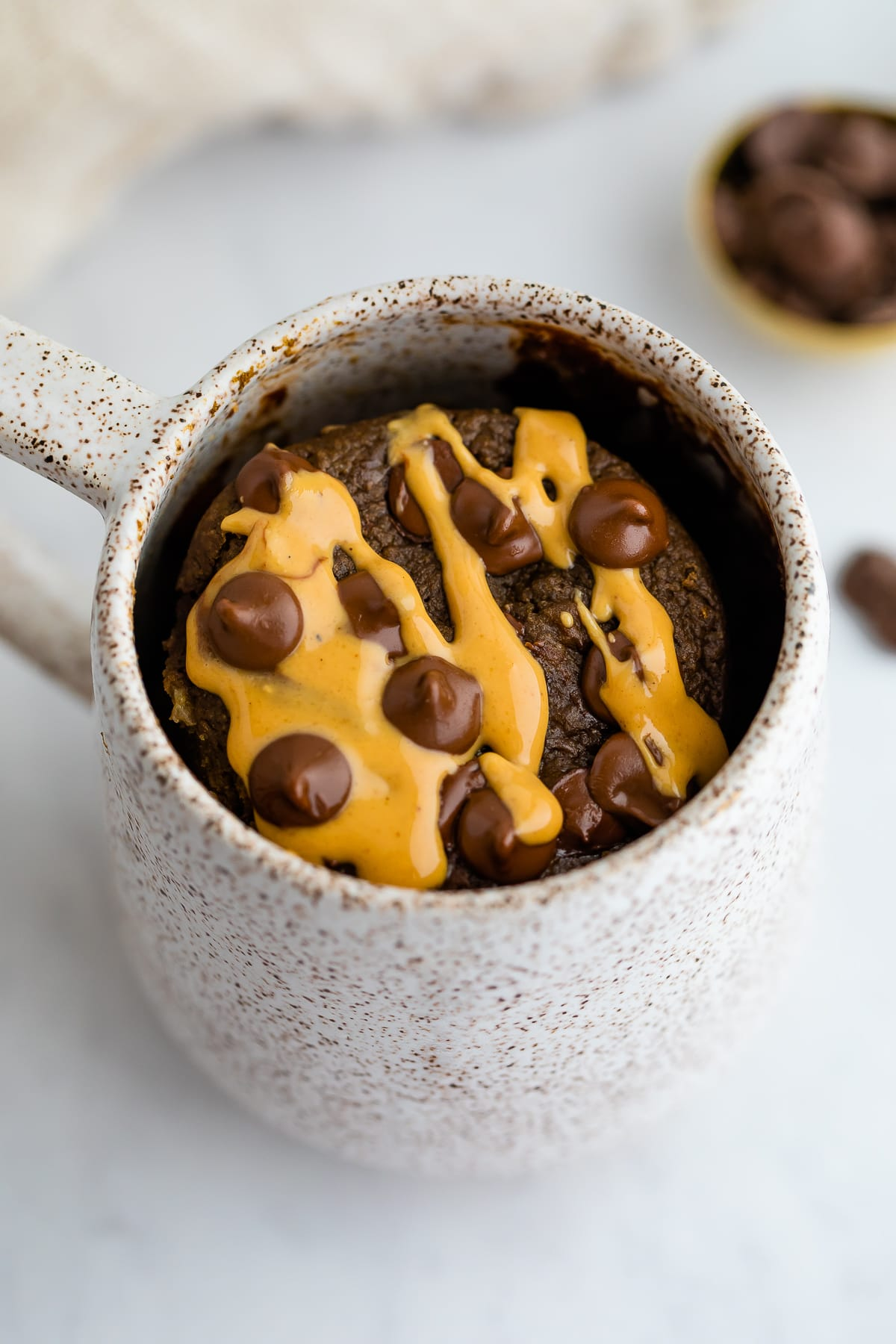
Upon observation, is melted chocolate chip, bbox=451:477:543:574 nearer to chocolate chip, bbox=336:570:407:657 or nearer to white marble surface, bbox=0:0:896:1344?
chocolate chip, bbox=336:570:407:657

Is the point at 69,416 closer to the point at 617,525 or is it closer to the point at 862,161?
the point at 617,525

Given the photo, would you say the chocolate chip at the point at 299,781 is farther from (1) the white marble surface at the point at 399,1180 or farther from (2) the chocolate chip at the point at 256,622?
(1) the white marble surface at the point at 399,1180

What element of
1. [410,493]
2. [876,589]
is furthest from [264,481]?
[876,589]

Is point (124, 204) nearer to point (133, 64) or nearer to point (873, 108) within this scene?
point (133, 64)

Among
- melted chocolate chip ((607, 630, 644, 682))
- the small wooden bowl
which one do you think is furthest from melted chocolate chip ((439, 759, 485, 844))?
the small wooden bowl

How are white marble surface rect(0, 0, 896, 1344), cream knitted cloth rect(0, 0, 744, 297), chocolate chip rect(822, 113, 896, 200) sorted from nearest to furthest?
1. white marble surface rect(0, 0, 896, 1344)
2. cream knitted cloth rect(0, 0, 744, 297)
3. chocolate chip rect(822, 113, 896, 200)
